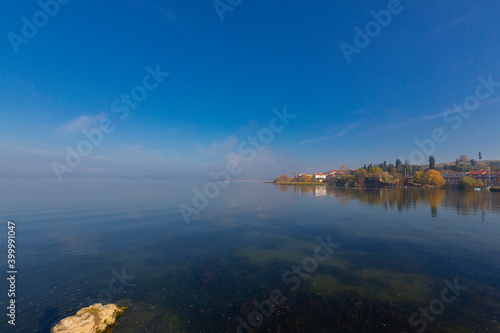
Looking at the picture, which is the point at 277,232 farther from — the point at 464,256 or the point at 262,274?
the point at 464,256

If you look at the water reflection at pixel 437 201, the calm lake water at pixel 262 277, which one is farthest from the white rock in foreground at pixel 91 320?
the water reflection at pixel 437 201

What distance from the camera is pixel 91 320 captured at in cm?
959

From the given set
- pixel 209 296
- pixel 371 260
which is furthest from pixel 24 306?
pixel 371 260

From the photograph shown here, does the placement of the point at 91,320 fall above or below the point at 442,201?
above

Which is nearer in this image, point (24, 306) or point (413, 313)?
point (413, 313)

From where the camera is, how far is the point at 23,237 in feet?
75.9

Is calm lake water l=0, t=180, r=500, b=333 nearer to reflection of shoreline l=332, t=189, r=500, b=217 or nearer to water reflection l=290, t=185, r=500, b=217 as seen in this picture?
water reflection l=290, t=185, r=500, b=217

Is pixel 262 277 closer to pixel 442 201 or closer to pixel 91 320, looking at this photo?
pixel 91 320

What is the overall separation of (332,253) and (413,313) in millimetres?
8789

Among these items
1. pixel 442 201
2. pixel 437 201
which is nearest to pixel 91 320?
pixel 437 201

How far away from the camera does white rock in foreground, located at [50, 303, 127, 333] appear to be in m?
8.91

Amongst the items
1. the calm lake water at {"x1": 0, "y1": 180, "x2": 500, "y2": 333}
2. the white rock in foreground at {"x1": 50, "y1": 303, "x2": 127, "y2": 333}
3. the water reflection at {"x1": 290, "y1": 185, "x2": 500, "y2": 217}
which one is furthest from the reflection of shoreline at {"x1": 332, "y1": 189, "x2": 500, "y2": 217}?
the white rock in foreground at {"x1": 50, "y1": 303, "x2": 127, "y2": 333}

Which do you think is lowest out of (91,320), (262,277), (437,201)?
(437,201)

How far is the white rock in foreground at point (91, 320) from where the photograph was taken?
891 cm
